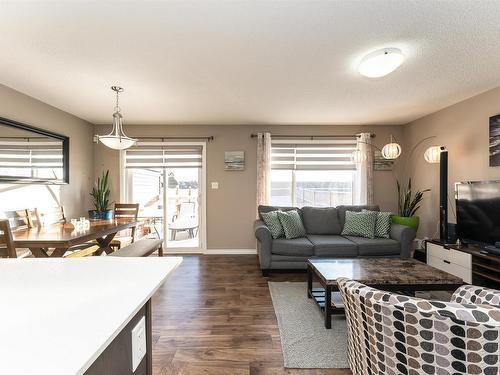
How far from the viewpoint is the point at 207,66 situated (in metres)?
2.35

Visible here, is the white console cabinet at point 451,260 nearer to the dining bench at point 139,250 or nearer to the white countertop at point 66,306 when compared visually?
the white countertop at point 66,306

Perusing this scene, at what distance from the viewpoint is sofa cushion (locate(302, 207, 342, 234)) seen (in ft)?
12.9

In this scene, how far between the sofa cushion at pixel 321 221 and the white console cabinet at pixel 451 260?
1.19m

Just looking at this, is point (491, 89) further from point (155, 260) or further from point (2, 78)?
point (2, 78)

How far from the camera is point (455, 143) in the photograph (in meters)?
3.44

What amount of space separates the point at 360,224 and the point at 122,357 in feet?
11.8

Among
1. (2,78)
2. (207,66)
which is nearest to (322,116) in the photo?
(207,66)

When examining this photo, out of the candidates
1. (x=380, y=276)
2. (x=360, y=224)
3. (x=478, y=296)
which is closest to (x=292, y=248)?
(x=360, y=224)

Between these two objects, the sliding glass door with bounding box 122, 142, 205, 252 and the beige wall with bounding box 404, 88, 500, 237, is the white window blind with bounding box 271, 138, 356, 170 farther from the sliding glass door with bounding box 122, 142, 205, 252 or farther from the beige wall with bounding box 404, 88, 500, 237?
the sliding glass door with bounding box 122, 142, 205, 252

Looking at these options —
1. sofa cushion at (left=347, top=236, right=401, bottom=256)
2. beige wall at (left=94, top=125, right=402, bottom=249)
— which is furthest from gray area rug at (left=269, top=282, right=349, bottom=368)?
beige wall at (left=94, top=125, right=402, bottom=249)

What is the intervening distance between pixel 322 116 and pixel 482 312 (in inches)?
140

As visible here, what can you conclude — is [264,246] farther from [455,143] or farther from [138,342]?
[455,143]

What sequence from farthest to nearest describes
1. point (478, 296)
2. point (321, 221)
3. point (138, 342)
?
1. point (321, 221)
2. point (478, 296)
3. point (138, 342)

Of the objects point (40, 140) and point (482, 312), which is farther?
point (40, 140)
